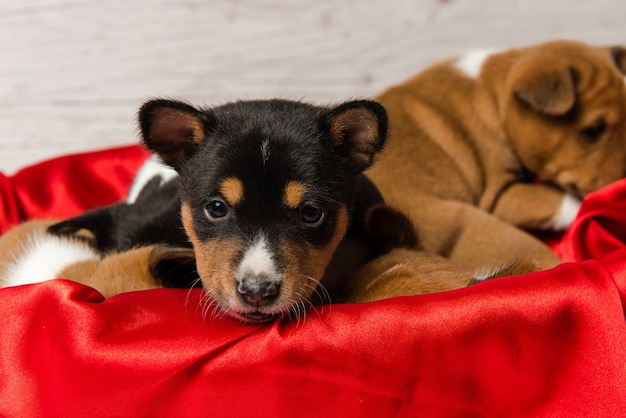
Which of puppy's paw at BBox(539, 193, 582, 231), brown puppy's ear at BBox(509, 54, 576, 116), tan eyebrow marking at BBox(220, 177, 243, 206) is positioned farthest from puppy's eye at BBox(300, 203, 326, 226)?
puppy's paw at BBox(539, 193, 582, 231)

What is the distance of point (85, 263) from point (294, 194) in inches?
33.5

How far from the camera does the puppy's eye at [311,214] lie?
1.59 meters

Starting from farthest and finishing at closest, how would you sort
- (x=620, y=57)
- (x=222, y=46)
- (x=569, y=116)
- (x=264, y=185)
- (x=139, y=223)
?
(x=222, y=46) → (x=620, y=57) → (x=569, y=116) → (x=139, y=223) → (x=264, y=185)

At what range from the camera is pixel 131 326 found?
1549 mm

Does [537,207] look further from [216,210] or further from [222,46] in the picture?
[222,46]

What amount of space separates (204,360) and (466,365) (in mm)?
619

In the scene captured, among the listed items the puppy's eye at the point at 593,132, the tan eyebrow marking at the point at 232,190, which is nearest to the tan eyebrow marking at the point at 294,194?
the tan eyebrow marking at the point at 232,190

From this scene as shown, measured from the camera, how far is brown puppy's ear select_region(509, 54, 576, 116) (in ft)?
8.34

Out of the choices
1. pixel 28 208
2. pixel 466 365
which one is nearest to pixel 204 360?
pixel 466 365

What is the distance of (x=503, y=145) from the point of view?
2.84m

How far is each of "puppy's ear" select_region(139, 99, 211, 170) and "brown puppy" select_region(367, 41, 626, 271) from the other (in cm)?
99

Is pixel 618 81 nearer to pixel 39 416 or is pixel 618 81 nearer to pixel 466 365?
pixel 466 365

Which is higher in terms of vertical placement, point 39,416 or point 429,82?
point 429,82

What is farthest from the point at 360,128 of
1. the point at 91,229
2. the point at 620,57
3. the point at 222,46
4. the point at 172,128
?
the point at 222,46
